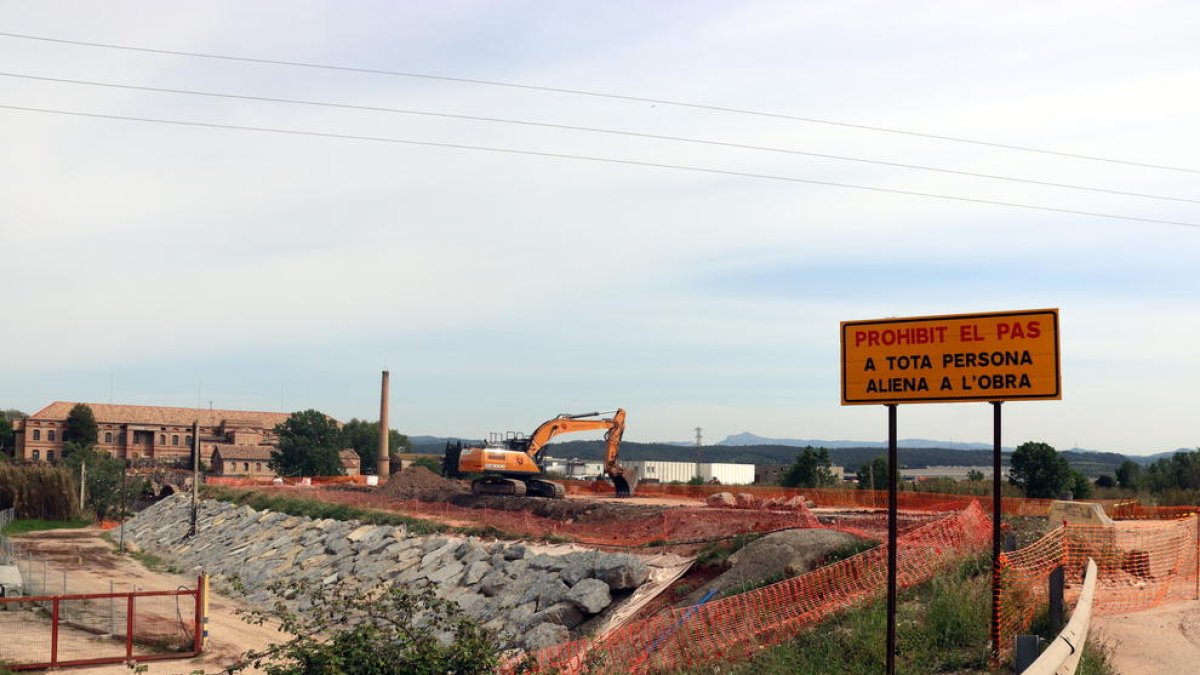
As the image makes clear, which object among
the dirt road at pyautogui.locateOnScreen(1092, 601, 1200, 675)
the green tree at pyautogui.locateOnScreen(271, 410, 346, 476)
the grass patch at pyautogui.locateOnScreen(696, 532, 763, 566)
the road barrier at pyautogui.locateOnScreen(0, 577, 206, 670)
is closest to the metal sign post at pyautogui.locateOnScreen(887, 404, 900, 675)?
the dirt road at pyautogui.locateOnScreen(1092, 601, 1200, 675)

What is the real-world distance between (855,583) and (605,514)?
24006 millimetres

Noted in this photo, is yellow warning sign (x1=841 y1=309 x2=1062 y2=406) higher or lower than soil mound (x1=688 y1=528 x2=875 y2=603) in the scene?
higher

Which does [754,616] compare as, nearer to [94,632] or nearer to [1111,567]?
[1111,567]

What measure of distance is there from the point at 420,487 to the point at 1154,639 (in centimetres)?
4775

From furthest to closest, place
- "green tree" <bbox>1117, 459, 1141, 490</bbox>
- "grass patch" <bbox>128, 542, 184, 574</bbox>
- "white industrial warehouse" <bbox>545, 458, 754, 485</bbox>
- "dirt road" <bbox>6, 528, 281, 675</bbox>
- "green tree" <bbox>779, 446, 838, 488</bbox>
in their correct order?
1. "white industrial warehouse" <bbox>545, 458, 754, 485</bbox>
2. "green tree" <bbox>1117, 459, 1141, 490</bbox>
3. "green tree" <bbox>779, 446, 838, 488</bbox>
4. "grass patch" <bbox>128, 542, 184, 574</bbox>
5. "dirt road" <bbox>6, 528, 281, 675</bbox>

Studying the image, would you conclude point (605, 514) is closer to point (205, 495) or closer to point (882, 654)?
point (882, 654)

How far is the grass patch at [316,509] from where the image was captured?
3951 centimetres

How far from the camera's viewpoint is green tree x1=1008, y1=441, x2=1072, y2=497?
58.7 m

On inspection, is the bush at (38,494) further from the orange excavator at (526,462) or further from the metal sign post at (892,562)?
the metal sign post at (892,562)

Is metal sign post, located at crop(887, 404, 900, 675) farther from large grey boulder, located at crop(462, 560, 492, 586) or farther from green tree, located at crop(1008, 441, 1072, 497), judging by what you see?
green tree, located at crop(1008, 441, 1072, 497)

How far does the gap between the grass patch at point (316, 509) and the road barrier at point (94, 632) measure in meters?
8.74

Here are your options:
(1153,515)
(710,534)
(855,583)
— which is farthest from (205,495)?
(855,583)

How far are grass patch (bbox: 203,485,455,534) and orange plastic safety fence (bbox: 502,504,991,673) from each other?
2119 cm

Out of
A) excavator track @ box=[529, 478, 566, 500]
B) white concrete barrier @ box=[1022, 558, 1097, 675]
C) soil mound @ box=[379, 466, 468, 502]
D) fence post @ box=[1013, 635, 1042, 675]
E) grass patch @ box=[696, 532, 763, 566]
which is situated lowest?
soil mound @ box=[379, 466, 468, 502]
